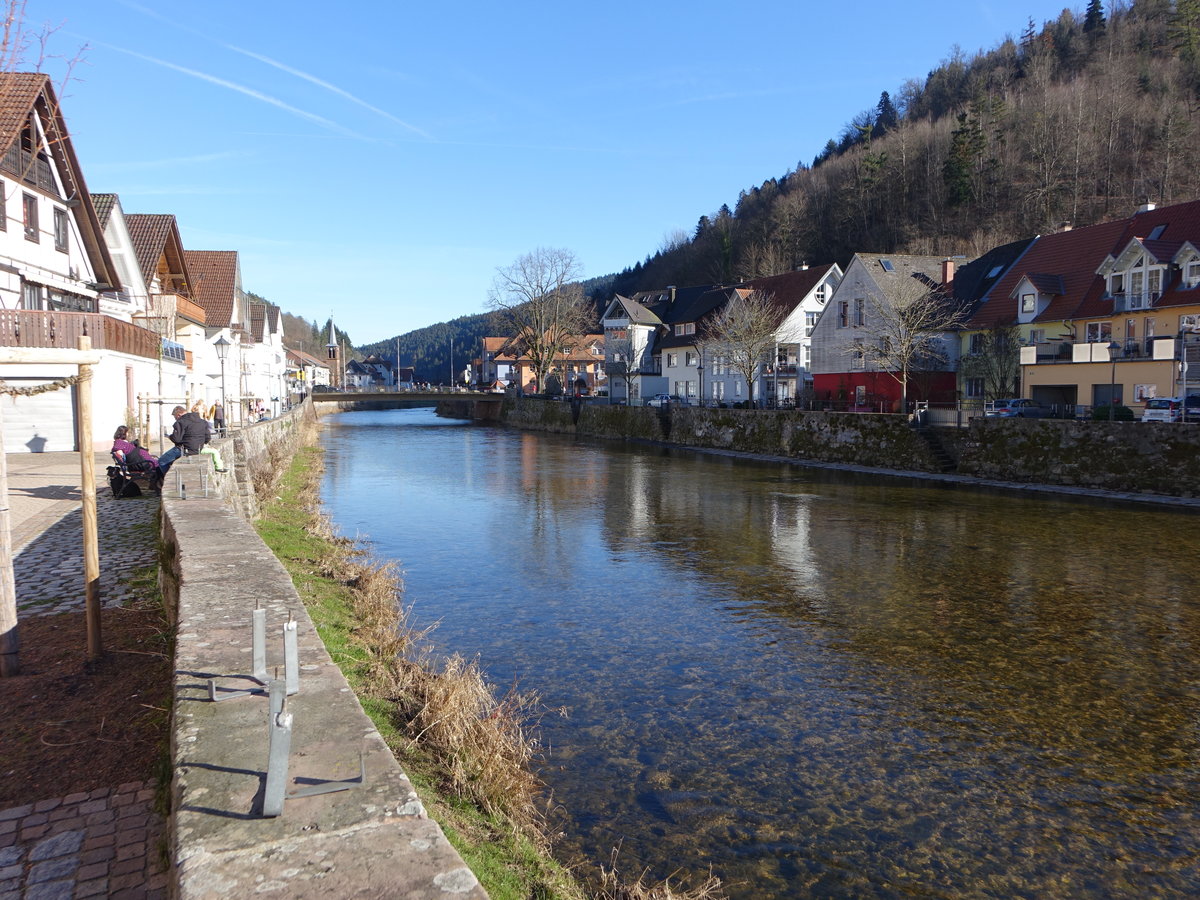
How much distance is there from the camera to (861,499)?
2611cm

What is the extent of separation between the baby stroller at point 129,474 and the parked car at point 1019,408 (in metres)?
32.8

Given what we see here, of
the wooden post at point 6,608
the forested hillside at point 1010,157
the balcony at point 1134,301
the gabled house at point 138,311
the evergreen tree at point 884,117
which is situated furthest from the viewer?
the evergreen tree at point 884,117

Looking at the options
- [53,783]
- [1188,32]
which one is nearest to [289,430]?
[53,783]

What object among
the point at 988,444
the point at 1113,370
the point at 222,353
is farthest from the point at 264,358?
the point at 1113,370

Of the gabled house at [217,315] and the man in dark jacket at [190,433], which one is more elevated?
the gabled house at [217,315]

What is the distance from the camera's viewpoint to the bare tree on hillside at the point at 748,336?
50719 mm

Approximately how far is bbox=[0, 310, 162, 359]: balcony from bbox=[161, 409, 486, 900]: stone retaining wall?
1831cm

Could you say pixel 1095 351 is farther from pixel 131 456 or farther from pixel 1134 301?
pixel 131 456

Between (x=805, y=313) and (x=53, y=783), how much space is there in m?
59.9

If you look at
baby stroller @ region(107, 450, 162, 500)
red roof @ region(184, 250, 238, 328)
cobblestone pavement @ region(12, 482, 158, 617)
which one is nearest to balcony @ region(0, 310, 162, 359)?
baby stroller @ region(107, 450, 162, 500)

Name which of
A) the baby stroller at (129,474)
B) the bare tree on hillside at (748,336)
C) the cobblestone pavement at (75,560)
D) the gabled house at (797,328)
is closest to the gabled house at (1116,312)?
the bare tree on hillside at (748,336)

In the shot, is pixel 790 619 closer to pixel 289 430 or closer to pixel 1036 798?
pixel 1036 798

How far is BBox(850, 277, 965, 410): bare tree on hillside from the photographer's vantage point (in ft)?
132

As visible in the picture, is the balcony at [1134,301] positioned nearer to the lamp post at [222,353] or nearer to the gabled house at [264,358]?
the lamp post at [222,353]
